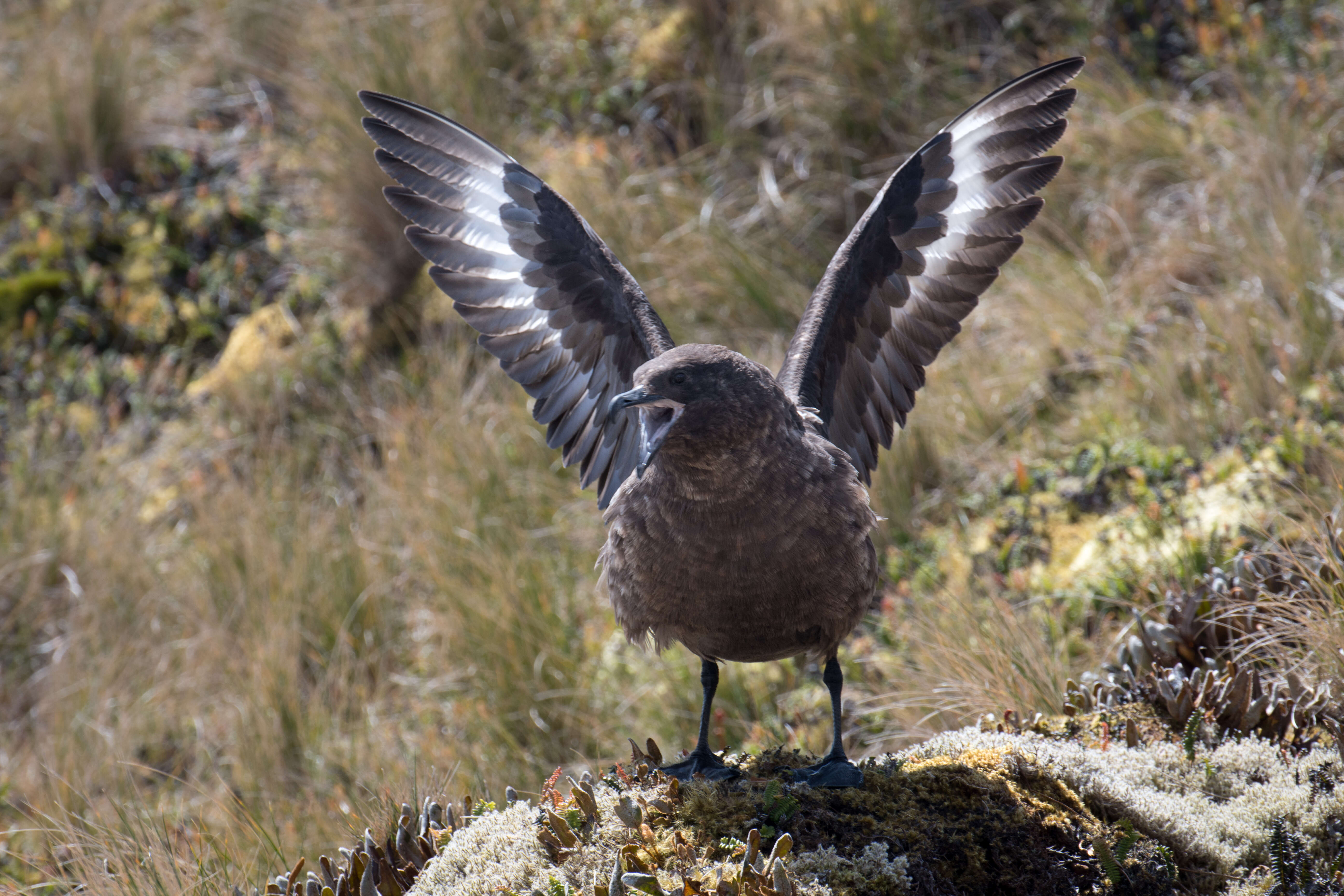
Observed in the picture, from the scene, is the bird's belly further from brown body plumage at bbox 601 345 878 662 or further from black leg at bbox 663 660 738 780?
black leg at bbox 663 660 738 780

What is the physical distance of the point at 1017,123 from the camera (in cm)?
420

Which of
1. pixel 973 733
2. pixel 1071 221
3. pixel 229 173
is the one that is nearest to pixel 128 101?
pixel 229 173

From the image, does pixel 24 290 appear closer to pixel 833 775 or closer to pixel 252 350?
pixel 252 350

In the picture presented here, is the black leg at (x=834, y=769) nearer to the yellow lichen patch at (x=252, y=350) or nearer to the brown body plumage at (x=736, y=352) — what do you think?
the brown body plumage at (x=736, y=352)

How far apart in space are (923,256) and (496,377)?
4.09 meters

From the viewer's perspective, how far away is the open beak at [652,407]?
9.93ft

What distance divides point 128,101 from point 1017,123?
879 cm

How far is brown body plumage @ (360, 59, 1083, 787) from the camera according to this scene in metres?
3.39

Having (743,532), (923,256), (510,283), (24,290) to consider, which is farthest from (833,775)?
(24,290)

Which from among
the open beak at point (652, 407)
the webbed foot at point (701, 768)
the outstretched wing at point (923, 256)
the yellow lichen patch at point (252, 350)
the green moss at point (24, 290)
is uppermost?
the outstretched wing at point (923, 256)

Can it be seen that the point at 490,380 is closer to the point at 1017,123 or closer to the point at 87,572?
the point at 87,572

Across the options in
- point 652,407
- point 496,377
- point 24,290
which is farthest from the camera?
point 24,290

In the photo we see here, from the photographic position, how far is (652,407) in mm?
3232

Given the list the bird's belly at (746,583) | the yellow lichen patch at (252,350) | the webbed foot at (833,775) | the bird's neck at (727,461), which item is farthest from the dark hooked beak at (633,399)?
the yellow lichen patch at (252,350)
